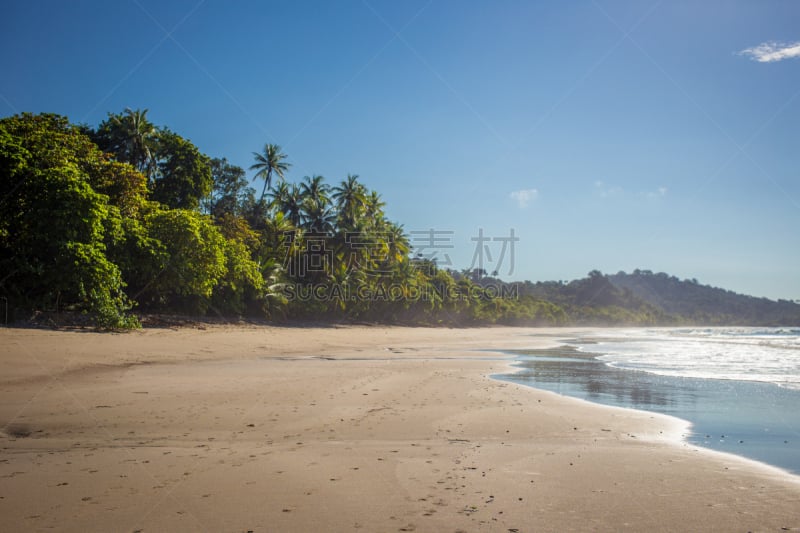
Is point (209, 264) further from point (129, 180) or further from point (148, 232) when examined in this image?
point (129, 180)

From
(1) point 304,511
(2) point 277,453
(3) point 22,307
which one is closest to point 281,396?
(2) point 277,453

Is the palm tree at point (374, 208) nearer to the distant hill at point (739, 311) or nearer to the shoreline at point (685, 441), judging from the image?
the shoreline at point (685, 441)

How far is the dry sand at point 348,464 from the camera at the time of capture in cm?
379

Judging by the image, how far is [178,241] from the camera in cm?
2655

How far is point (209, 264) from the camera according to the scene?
90.0 ft

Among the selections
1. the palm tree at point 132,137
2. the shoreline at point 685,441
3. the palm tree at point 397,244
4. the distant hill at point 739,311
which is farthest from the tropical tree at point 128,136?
the distant hill at point 739,311

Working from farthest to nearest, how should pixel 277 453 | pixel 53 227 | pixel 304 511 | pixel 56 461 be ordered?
pixel 53 227, pixel 277 453, pixel 56 461, pixel 304 511

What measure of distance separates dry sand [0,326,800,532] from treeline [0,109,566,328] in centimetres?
1144

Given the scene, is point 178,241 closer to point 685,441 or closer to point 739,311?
point 685,441

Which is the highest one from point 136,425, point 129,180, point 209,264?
point 129,180

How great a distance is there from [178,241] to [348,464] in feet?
80.3

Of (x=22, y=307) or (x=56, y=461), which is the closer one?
A: (x=56, y=461)

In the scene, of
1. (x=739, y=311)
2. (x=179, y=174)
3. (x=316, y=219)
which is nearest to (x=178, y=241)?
(x=179, y=174)

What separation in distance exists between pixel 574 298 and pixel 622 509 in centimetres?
16715
